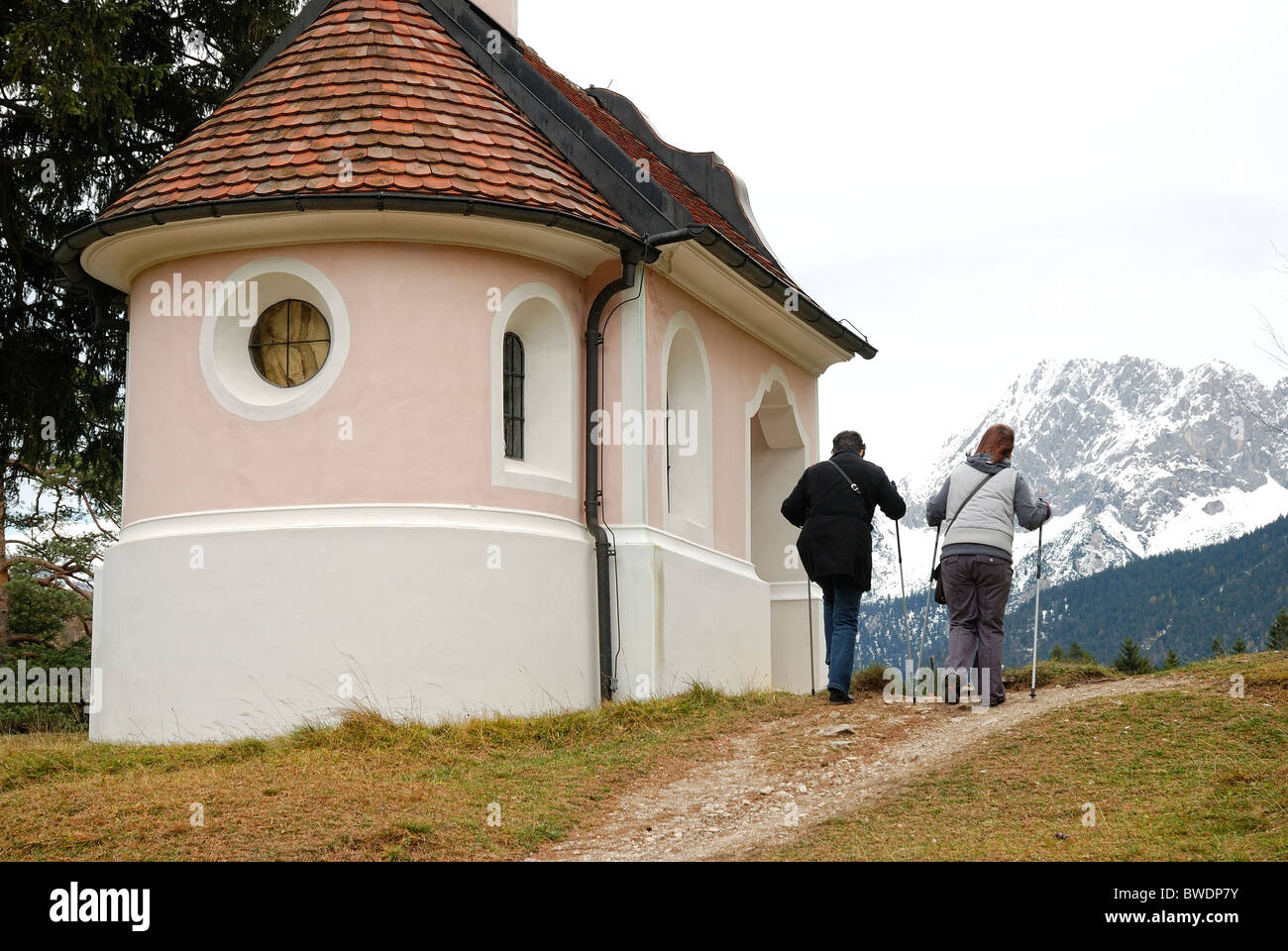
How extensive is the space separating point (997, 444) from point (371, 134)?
5.81 meters

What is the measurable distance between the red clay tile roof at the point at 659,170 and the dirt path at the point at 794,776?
7.88 m

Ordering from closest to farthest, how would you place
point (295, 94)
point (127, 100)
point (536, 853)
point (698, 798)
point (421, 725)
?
point (536, 853), point (698, 798), point (421, 725), point (295, 94), point (127, 100)

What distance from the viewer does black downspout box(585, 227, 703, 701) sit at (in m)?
14.4

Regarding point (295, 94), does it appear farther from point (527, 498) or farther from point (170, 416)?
point (527, 498)

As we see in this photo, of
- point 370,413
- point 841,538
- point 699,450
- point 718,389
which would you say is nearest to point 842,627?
point 841,538

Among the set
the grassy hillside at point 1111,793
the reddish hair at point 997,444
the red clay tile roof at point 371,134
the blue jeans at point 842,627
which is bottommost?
the grassy hillside at point 1111,793

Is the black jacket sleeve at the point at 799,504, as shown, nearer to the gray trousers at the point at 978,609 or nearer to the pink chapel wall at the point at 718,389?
the gray trousers at the point at 978,609

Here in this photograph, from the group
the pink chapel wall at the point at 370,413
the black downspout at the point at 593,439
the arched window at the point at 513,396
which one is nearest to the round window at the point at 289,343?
the pink chapel wall at the point at 370,413

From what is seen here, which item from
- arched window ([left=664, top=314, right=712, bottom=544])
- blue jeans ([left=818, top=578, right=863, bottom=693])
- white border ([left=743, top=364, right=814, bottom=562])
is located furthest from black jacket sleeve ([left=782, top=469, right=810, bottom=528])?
white border ([left=743, top=364, right=814, bottom=562])

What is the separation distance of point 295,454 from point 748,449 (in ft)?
19.9

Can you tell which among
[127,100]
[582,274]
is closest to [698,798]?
[582,274]

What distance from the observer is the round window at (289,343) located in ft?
45.9
